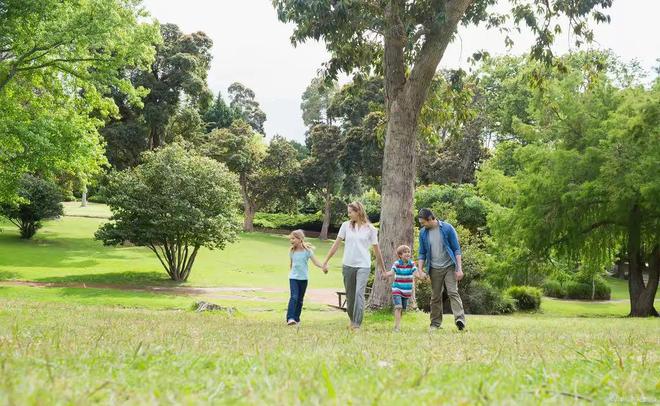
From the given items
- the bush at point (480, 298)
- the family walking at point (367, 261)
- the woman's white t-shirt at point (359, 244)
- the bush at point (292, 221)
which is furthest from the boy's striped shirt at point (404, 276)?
the bush at point (292, 221)

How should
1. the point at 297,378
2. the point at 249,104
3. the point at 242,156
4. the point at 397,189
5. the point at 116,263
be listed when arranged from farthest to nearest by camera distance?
1. the point at 249,104
2. the point at 242,156
3. the point at 116,263
4. the point at 397,189
5. the point at 297,378

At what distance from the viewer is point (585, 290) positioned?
117 ft

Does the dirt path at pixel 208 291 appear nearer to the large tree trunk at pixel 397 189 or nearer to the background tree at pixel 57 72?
the background tree at pixel 57 72

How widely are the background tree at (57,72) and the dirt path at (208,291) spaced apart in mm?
4278

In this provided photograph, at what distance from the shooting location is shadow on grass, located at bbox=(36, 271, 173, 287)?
28298mm

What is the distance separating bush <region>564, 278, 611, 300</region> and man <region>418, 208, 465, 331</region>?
27972 mm

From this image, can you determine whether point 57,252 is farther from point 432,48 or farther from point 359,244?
point 359,244

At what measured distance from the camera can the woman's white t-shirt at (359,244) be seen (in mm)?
9586

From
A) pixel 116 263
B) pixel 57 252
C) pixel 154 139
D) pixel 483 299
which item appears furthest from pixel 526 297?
pixel 154 139

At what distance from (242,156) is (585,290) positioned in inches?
A: 1244

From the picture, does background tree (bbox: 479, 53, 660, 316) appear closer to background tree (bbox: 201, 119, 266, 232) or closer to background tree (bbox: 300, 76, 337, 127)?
background tree (bbox: 201, 119, 266, 232)

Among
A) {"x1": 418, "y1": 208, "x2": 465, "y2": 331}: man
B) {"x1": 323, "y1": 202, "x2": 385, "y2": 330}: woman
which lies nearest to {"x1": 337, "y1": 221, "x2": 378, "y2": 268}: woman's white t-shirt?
{"x1": 323, "y1": 202, "x2": 385, "y2": 330}: woman

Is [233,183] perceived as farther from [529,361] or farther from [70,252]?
[529,361]

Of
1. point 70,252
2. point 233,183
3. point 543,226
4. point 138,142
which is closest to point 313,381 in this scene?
point 543,226
